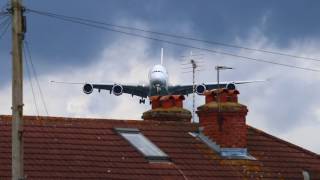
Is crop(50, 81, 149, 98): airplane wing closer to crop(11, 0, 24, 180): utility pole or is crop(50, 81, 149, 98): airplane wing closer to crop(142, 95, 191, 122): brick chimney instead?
crop(142, 95, 191, 122): brick chimney

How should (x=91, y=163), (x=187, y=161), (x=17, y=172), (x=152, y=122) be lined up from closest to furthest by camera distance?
1. (x=17, y=172)
2. (x=91, y=163)
3. (x=187, y=161)
4. (x=152, y=122)

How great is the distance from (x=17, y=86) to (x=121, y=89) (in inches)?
2132

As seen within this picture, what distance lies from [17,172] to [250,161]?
11119 millimetres

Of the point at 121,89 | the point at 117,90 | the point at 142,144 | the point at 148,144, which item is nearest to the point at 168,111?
the point at 148,144

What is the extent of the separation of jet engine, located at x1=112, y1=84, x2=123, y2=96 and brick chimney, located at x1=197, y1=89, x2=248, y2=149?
4264 centimetres

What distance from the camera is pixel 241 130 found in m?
33.9

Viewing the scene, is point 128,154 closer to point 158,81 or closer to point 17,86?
point 17,86

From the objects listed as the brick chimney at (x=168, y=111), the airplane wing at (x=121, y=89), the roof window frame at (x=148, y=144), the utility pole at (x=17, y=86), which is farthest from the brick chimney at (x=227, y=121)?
the airplane wing at (x=121, y=89)

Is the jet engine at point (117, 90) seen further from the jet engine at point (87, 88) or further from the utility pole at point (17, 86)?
the utility pole at point (17, 86)

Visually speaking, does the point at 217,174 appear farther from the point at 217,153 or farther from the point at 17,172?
the point at 17,172

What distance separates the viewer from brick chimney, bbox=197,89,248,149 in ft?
111

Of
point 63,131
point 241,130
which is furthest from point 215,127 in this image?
point 63,131

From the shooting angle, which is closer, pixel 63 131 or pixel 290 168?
pixel 63 131

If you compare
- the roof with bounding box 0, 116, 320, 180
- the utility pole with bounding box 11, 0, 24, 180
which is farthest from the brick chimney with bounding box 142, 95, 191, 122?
the utility pole with bounding box 11, 0, 24, 180
